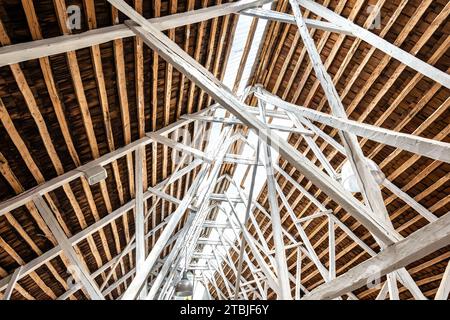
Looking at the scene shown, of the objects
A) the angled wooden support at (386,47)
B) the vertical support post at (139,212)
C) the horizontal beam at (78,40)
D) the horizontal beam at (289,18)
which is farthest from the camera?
the horizontal beam at (289,18)

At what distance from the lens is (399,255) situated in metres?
1.95

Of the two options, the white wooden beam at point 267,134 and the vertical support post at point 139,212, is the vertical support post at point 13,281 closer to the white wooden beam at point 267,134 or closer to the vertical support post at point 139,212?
the vertical support post at point 139,212

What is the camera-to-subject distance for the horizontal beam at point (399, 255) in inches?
64.8

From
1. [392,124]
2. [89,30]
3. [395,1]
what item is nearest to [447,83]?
[395,1]

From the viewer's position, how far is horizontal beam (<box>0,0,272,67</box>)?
98.4 inches

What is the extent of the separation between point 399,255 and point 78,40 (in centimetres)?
315

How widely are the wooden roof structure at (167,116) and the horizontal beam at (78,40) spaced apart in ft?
0.04

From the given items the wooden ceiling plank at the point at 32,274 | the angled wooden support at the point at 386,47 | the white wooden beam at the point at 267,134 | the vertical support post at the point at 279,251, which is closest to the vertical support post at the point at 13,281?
the wooden ceiling plank at the point at 32,274

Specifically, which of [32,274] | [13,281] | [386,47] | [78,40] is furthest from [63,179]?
[386,47]

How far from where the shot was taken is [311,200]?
7969mm

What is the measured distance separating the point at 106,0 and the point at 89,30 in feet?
1.12

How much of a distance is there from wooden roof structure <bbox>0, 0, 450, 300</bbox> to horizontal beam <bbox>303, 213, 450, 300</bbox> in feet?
0.04

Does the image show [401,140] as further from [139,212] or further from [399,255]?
[139,212]
